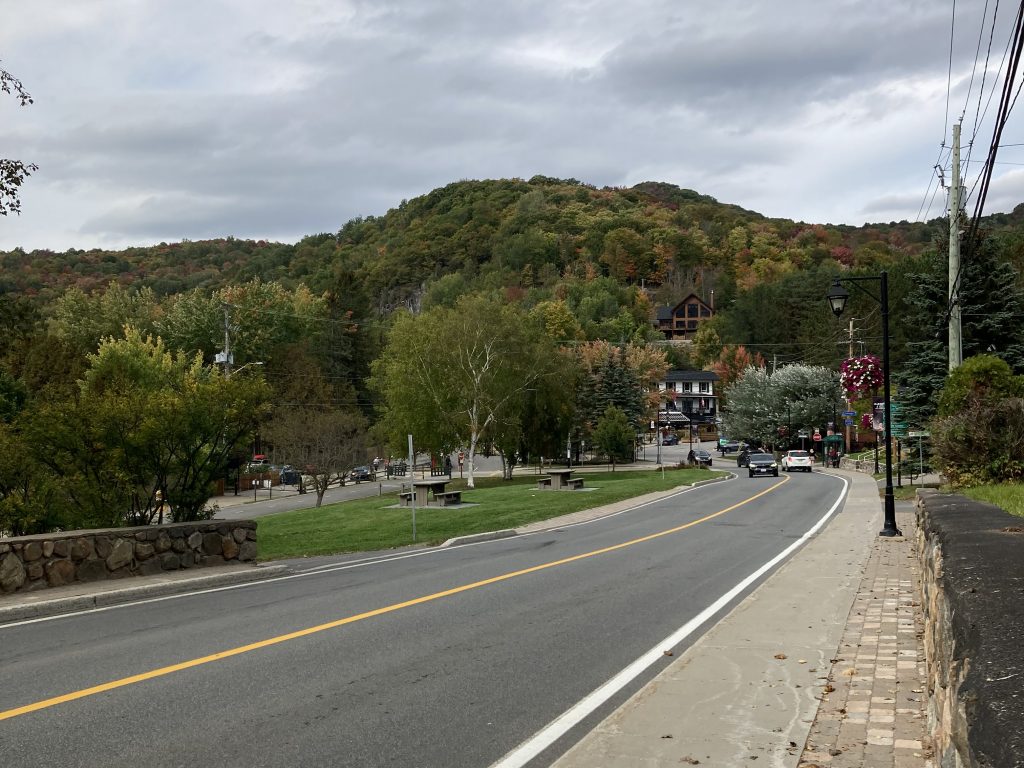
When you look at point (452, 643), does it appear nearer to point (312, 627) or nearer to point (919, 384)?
point (312, 627)

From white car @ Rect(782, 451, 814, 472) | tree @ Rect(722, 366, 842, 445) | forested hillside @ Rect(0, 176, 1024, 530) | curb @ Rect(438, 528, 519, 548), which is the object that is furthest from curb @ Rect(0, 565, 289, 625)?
tree @ Rect(722, 366, 842, 445)

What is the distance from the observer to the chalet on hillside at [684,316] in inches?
6245

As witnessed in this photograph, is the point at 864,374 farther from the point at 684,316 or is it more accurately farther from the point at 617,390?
the point at 684,316

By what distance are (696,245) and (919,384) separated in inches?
5526

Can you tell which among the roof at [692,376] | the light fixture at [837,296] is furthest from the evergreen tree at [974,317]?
the roof at [692,376]

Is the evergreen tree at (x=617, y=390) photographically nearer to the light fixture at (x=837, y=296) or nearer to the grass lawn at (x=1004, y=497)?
the light fixture at (x=837, y=296)

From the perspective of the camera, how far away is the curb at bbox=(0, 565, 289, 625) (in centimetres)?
1018

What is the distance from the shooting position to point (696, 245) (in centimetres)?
17550

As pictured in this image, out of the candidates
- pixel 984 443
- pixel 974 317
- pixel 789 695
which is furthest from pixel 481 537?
pixel 974 317

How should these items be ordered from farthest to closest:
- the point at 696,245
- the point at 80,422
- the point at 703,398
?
1. the point at 696,245
2. the point at 703,398
3. the point at 80,422

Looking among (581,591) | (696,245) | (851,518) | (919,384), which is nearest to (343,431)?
(919,384)

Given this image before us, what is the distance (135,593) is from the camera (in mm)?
11508

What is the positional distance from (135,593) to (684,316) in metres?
154

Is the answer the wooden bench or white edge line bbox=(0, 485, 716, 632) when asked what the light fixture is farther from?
the wooden bench
